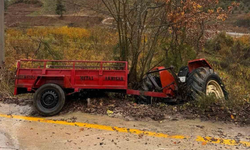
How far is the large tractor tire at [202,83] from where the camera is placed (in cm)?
585

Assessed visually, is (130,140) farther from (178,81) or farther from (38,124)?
(178,81)

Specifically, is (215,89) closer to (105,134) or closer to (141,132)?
(141,132)

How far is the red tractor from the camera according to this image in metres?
5.46

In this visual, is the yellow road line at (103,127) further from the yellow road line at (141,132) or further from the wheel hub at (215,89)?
the wheel hub at (215,89)

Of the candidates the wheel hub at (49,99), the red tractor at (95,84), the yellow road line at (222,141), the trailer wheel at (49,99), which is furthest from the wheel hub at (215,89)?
the wheel hub at (49,99)

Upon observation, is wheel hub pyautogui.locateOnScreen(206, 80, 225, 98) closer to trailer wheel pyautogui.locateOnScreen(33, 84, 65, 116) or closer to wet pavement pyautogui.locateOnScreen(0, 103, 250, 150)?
wet pavement pyautogui.locateOnScreen(0, 103, 250, 150)

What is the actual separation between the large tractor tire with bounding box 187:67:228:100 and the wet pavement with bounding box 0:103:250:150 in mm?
976

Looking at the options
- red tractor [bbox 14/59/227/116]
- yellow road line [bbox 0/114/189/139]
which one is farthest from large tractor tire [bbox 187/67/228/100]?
yellow road line [bbox 0/114/189/139]

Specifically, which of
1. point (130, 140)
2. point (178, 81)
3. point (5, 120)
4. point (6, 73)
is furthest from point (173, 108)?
point (6, 73)

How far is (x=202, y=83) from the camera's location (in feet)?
19.4

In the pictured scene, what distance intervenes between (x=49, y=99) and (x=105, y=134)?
5.72 feet

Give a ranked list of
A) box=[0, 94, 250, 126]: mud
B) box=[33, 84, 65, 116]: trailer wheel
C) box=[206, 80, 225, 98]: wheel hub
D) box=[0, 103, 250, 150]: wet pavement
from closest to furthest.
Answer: box=[0, 103, 250, 150]: wet pavement
box=[0, 94, 250, 126]: mud
box=[33, 84, 65, 116]: trailer wheel
box=[206, 80, 225, 98]: wheel hub

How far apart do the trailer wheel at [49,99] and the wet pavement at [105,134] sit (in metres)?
0.25

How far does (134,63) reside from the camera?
7.30m
